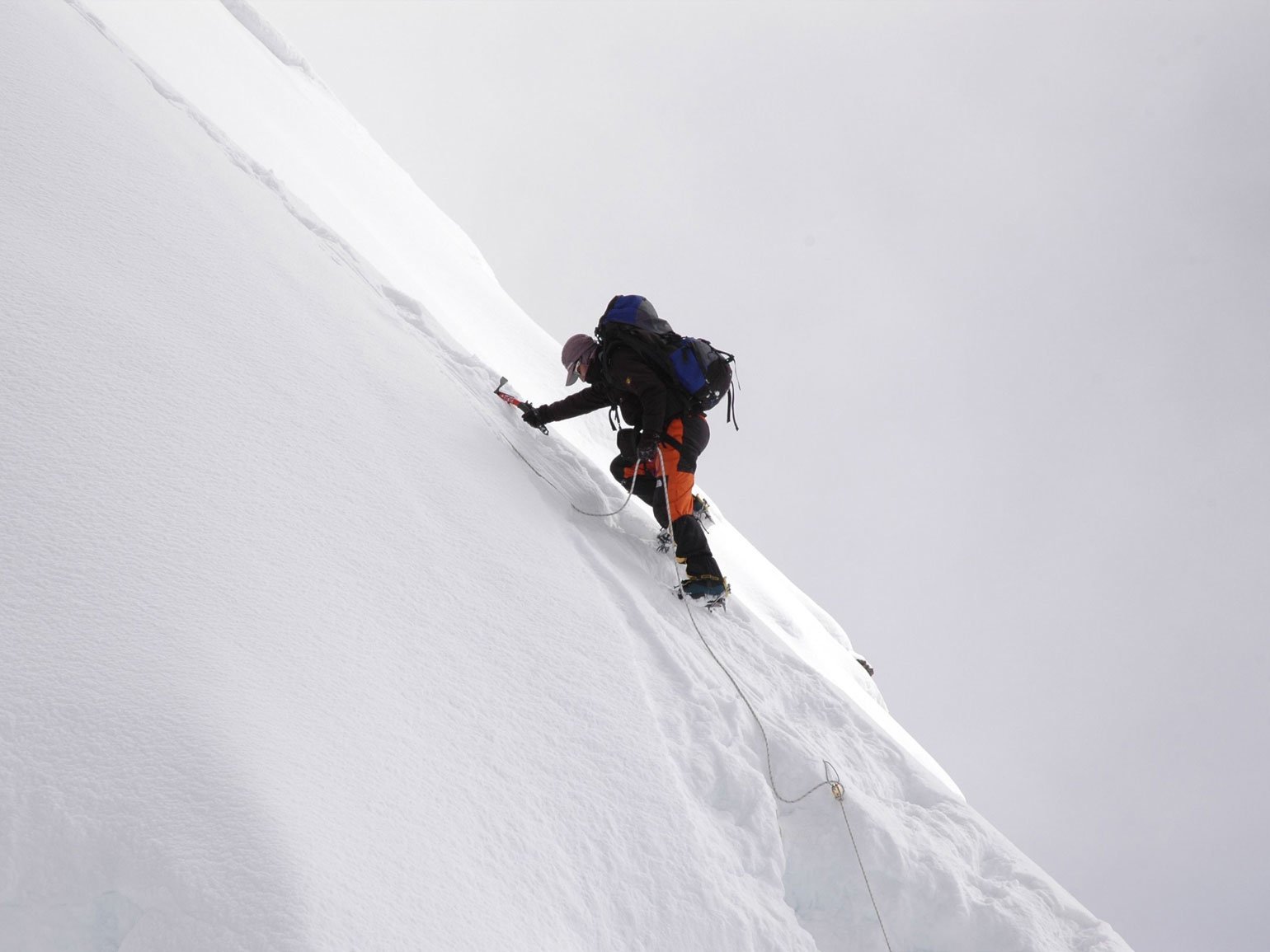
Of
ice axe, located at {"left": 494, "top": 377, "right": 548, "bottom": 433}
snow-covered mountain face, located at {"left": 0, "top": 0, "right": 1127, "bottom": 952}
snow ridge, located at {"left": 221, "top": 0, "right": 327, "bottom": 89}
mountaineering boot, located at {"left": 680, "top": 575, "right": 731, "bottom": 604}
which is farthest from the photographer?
snow ridge, located at {"left": 221, "top": 0, "right": 327, "bottom": 89}

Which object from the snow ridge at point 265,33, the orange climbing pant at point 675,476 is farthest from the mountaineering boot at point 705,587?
the snow ridge at point 265,33

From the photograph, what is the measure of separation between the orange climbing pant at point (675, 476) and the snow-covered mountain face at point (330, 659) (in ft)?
1.34

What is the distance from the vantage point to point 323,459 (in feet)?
14.1

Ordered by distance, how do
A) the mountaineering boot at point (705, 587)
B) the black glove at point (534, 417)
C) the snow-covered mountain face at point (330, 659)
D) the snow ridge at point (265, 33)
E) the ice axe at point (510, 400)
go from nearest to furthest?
1. the snow-covered mountain face at point (330, 659)
2. the mountaineering boot at point (705, 587)
3. the black glove at point (534, 417)
4. the ice axe at point (510, 400)
5. the snow ridge at point (265, 33)

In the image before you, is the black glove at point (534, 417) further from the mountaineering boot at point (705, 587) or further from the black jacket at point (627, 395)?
the mountaineering boot at point (705, 587)

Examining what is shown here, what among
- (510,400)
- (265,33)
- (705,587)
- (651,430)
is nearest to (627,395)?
(651,430)

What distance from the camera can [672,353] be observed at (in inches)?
221

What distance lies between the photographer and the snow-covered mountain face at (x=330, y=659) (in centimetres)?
252

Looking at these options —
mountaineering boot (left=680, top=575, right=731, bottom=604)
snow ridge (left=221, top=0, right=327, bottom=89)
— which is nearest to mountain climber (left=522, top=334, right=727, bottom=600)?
mountaineering boot (left=680, top=575, right=731, bottom=604)

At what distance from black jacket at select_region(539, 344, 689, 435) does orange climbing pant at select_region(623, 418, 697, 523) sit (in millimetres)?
92

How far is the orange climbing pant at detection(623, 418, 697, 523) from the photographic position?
558 cm

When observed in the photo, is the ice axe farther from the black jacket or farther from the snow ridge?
the snow ridge

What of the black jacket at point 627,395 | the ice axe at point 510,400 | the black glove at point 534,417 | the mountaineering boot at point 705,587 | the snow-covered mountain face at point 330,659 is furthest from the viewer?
the ice axe at point 510,400

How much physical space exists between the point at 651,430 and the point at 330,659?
273 cm
